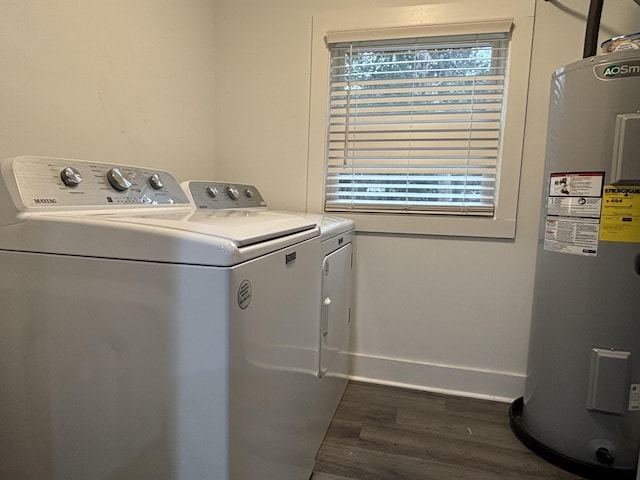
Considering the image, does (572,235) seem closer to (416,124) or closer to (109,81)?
(416,124)

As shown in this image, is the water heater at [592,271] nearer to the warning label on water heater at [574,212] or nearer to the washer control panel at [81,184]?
the warning label on water heater at [574,212]

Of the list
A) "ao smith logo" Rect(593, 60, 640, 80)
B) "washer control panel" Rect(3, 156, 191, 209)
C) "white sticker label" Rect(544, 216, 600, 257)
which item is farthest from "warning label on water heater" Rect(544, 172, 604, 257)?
"washer control panel" Rect(3, 156, 191, 209)

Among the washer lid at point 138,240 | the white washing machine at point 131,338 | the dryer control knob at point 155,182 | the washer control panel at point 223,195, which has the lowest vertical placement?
the white washing machine at point 131,338

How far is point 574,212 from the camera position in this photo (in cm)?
138

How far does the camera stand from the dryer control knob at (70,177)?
945 millimetres

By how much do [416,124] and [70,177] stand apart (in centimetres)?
152

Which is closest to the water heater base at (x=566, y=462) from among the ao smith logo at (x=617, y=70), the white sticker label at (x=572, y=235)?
the white sticker label at (x=572, y=235)

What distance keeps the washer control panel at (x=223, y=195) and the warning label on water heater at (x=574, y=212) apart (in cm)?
127

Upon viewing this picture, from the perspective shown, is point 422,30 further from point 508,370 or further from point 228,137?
point 508,370

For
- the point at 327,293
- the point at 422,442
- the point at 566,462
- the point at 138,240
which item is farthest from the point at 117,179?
the point at 566,462

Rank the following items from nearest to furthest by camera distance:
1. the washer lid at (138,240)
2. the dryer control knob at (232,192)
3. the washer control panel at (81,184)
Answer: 1. the washer lid at (138,240)
2. the washer control panel at (81,184)
3. the dryer control knob at (232,192)

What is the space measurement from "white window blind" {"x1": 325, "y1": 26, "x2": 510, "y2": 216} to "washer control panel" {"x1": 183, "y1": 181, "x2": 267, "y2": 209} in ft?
1.28

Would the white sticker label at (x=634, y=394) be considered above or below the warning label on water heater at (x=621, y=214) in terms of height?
below

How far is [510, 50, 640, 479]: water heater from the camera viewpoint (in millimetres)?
1287
